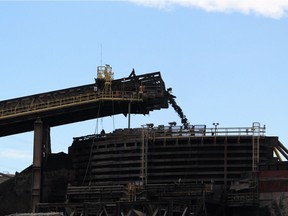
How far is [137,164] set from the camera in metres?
59.2

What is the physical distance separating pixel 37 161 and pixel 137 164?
35.7ft

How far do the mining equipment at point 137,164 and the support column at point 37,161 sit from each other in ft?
0.32

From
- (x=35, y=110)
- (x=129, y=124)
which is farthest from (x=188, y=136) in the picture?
(x=35, y=110)

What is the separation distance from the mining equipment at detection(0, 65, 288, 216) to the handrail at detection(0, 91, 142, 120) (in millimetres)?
101

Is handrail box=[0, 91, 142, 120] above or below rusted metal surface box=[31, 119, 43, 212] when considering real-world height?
above

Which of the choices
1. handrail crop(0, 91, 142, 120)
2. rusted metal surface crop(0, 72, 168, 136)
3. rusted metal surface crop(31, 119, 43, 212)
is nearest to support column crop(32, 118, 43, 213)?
rusted metal surface crop(31, 119, 43, 212)

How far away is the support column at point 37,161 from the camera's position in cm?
6216

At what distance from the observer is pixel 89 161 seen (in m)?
61.9

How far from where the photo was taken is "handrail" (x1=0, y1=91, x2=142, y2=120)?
63.7 m

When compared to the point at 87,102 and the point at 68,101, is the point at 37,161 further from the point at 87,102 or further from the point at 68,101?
the point at 87,102

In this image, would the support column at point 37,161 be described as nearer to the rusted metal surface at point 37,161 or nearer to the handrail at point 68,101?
the rusted metal surface at point 37,161

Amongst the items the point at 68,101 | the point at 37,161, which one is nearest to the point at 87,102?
the point at 68,101

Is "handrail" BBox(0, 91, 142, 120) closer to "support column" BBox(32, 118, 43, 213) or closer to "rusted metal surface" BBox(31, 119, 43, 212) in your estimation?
"support column" BBox(32, 118, 43, 213)

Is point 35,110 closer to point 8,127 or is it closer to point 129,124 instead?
point 8,127
